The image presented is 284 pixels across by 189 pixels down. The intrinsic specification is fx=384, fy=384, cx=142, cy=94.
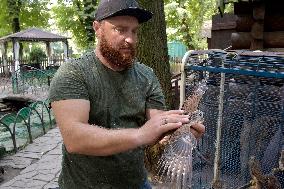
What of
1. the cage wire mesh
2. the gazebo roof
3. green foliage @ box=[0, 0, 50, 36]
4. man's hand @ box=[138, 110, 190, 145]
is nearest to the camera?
man's hand @ box=[138, 110, 190, 145]

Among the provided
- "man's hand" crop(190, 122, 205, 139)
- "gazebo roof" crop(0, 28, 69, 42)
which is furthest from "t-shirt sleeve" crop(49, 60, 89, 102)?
"gazebo roof" crop(0, 28, 69, 42)

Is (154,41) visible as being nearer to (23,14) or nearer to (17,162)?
(17,162)

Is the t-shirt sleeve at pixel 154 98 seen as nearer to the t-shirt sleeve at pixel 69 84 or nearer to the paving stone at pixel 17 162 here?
the t-shirt sleeve at pixel 69 84

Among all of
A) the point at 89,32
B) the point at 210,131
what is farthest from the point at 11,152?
the point at 89,32

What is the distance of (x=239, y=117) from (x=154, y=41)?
2688 mm

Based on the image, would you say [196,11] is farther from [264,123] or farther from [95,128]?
[95,128]

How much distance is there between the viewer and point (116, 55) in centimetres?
234

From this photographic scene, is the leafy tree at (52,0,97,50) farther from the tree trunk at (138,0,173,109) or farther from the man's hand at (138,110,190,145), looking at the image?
the man's hand at (138,110,190,145)

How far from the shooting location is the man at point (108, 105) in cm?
203

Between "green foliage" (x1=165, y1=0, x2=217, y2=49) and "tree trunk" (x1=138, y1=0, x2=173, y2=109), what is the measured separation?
20.9 meters

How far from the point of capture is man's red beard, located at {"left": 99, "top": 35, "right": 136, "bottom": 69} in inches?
91.5

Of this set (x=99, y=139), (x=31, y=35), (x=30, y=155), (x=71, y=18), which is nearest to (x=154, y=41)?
Result: (x=30, y=155)

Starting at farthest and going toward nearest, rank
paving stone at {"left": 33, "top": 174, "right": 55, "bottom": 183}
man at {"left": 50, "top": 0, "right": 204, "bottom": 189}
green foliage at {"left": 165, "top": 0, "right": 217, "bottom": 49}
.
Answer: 1. green foliage at {"left": 165, "top": 0, "right": 217, "bottom": 49}
2. paving stone at {"left": 33, "top": 174, "right": 55, "bottom": 183}
3. man at {"left": 50, "top": 0, "right": 204, "bottom": 189}

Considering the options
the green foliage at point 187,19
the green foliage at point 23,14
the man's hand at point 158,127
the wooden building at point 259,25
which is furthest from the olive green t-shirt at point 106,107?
the green foliage at point 23,14
